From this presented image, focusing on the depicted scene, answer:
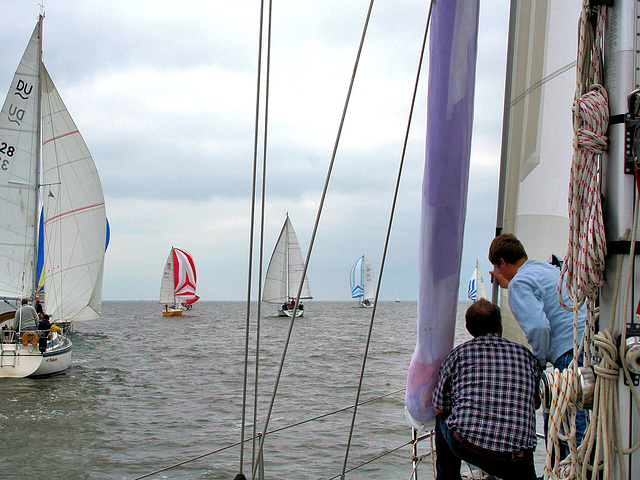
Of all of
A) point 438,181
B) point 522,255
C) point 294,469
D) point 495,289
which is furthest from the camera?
point 294,469

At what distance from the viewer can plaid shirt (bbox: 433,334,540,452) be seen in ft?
6.59

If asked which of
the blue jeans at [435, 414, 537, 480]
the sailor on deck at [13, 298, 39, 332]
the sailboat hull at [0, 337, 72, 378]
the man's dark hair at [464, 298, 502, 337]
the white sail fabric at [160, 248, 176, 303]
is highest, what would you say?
the man's dark hair at [464, 298, 502, 337]

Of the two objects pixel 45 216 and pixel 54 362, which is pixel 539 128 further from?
pixel 45 216

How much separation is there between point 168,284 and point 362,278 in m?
20.3

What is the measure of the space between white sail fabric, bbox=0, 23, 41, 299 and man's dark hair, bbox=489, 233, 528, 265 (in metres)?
16.6

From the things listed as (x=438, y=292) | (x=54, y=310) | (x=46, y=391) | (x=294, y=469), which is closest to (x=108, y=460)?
(x=294, y=469)

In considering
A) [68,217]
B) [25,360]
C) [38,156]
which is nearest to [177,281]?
[68,217]

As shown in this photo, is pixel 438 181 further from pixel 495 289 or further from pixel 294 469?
pixel 294 469

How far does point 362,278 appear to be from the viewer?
62656 mm

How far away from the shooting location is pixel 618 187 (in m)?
1.50

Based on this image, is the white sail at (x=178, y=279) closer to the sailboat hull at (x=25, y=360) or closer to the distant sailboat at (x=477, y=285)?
the distant sailboat at (x=477, y=285)

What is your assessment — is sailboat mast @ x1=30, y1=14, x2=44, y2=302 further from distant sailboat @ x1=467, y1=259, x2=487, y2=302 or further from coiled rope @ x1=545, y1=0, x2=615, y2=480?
distant sailboat @ x1=467, y1=259, x2=487, y2=302

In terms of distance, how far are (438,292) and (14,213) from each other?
17068mm

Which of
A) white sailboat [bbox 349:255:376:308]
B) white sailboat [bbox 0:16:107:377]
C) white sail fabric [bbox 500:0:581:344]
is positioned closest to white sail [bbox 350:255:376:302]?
white sailboat [bbox 349:255:376:308]
